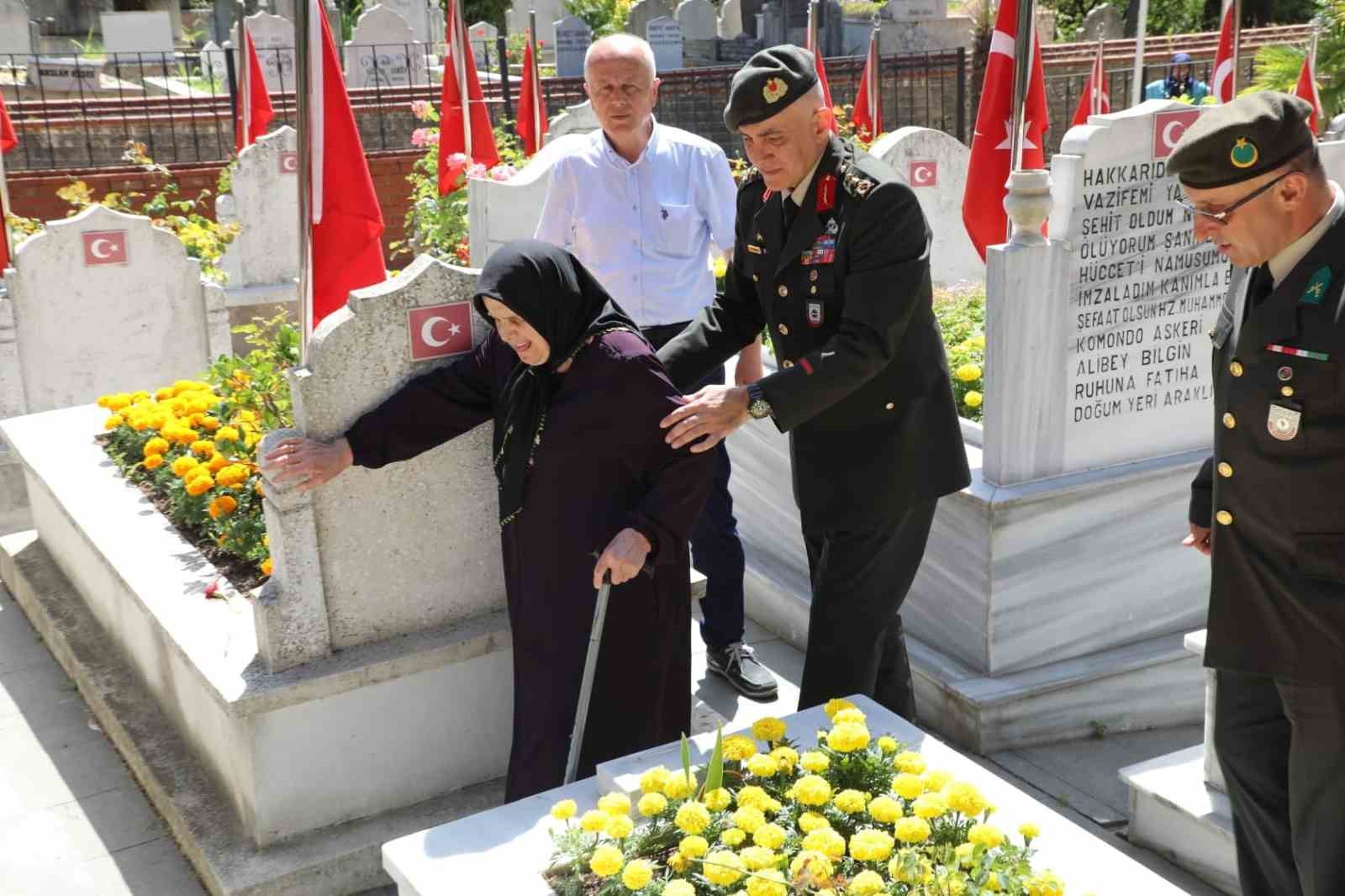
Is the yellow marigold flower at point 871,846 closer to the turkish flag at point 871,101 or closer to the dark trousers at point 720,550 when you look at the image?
the dark trousers at point 720,550

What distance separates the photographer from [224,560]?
4258 mm

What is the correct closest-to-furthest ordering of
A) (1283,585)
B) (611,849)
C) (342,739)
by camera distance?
(611,849) < (1283,585) < (342,739)

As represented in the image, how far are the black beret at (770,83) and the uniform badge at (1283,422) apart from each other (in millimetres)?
1254

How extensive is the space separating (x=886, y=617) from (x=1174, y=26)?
27582mm

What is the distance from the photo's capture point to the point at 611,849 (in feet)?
6.99

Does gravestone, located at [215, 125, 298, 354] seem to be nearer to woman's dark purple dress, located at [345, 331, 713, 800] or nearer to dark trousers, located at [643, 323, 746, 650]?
dark trousers, located at [643, 323, 746, 650]

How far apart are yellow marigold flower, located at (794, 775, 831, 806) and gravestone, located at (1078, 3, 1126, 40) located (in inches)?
928

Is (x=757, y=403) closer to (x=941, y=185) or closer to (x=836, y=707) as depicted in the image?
(x=836, y=707)

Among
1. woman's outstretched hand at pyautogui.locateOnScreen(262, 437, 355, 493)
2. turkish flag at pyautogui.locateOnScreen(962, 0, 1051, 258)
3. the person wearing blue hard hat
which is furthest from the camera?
the person wearing blue hard hat

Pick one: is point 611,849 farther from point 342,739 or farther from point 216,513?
point 216,513

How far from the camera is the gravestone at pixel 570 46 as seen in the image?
1891 cm

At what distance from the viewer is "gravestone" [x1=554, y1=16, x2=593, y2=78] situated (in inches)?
744

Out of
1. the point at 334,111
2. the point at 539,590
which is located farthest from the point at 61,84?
the point at 539,590

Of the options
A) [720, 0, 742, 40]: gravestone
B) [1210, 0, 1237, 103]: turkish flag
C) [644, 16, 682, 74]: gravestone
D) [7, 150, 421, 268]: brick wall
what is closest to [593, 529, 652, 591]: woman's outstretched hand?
[1210, 0, 1237, 103]: turkish flag
